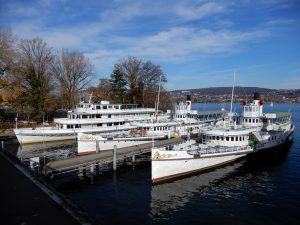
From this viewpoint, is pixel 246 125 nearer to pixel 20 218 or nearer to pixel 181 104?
pixel 181 104

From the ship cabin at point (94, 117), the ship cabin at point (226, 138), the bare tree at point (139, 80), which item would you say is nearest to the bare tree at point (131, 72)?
the bare tree at point (139, 80)

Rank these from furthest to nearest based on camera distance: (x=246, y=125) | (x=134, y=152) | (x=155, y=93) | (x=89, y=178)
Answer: (x=155, y=93), (x=246, y=125), (x=134, y=152), (x=89, y=178)

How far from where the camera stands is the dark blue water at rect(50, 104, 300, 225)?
20.0 metres

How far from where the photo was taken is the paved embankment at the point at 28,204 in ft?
50.4

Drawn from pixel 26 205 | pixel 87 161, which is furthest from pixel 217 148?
pixel 26 205

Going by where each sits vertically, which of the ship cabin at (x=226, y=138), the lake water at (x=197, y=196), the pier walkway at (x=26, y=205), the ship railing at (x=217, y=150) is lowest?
the lake water at (x=197, y=196)

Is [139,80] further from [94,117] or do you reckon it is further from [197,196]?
[197,196]

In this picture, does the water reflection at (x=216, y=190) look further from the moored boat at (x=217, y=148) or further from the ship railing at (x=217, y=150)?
the ship railing at (x=217, y=150)

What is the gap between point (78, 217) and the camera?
51.0ft

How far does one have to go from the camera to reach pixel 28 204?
17641 millimetres

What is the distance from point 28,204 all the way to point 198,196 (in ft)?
42.1

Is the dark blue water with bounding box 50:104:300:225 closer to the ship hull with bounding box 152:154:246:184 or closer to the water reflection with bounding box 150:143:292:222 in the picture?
the water reflection with bounding box 150:143:292:222

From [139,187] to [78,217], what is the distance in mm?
11129

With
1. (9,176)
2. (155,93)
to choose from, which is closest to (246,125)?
(9,176)
